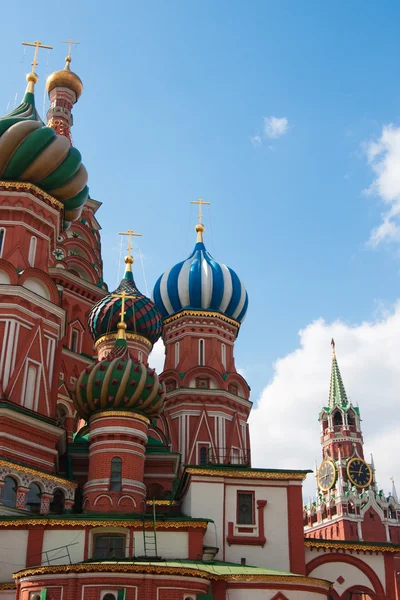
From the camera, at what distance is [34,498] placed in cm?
2017

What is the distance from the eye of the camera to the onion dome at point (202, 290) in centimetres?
3158

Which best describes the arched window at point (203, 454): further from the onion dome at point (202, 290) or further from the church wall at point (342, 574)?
the church wall at point (342, 574)

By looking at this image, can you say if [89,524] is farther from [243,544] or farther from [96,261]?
[96,261]

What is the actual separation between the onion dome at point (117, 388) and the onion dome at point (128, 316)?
5.12m

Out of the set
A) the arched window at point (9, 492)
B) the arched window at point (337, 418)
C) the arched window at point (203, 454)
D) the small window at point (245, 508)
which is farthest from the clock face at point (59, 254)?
the arched window at point (337, 418)

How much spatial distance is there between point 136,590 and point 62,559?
10.6 feet

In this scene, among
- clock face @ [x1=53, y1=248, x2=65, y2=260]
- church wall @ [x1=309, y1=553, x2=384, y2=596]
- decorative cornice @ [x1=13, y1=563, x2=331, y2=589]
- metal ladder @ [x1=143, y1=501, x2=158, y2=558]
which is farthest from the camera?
clock face @ [x1=53, y1=248, x2=65, y2=260]

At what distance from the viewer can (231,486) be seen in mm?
20250

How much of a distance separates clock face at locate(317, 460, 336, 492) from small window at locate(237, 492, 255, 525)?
181 ft

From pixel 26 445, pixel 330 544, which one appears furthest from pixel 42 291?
pixel 330 544

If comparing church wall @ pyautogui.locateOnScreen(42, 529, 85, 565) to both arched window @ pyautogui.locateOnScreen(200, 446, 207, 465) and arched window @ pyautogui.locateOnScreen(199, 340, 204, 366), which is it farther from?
arched window @ pyautogui.locateOnScreen(199, 340, 204, 366)

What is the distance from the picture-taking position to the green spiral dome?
78.0 ft

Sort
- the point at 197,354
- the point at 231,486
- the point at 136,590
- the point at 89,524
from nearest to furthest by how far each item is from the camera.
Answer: the point at 136,590 → the point at 89,524 → the point at 231,486 → the point at 197,354

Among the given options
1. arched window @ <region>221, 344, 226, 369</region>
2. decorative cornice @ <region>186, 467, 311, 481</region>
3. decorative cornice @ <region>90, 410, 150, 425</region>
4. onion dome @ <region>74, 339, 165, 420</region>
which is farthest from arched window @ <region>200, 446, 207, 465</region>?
decorative cornice @ <region>186, 467, 311, 481</region>
